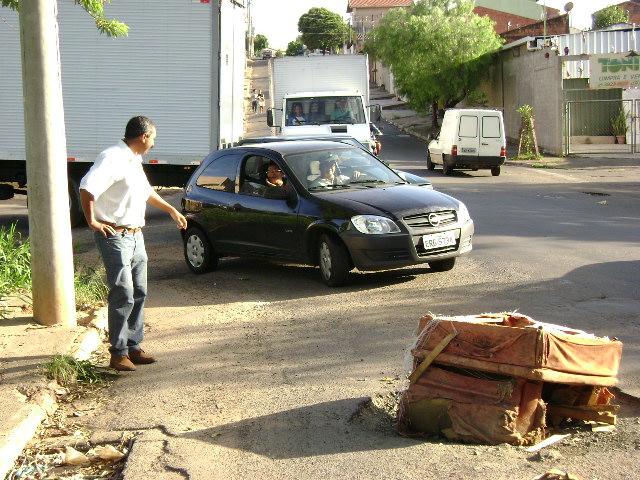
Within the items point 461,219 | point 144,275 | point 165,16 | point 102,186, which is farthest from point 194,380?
point 165,16

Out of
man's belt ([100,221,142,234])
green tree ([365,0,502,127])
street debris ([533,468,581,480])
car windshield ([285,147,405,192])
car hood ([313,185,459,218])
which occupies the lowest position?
street debris ([533,468,581,480])

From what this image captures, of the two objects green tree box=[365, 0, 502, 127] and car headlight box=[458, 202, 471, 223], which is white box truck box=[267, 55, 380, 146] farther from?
green tree box=[365, 0, 502, 127]

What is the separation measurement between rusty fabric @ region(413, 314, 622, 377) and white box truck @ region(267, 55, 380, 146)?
640 inches

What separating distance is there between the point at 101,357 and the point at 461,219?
4.68m

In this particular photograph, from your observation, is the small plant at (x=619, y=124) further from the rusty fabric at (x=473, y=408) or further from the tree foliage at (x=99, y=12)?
the rusty fabric at (x=473, y=408)

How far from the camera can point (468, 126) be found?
97.9 ft

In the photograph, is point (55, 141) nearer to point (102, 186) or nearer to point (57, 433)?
point (102, 186)

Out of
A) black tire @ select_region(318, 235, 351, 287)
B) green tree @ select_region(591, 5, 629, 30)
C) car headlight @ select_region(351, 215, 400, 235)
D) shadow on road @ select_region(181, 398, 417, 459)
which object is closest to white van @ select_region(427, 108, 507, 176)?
black tire @ select_region(318, 235, 351, 287)

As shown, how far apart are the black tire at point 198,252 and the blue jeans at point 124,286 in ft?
15.9

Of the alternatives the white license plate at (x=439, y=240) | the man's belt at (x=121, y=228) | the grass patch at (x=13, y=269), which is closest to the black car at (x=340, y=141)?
the white license plate at (x=439, y=240)

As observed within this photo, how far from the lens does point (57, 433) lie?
6113mm

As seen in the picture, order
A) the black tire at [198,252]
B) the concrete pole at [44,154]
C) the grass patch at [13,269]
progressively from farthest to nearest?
1. the black tire at [198,252]
2. the grass patch at [13,269]
3. the concrete pole at [44,154]

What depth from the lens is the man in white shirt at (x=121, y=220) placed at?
281 inches

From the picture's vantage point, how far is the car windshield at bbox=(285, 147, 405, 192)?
38.2ft
